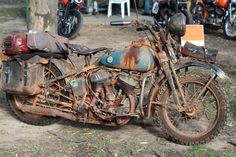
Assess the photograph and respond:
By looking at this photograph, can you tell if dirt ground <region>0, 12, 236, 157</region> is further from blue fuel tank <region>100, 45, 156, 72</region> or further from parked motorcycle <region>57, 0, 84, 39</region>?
parked motorcycle <region>57, 0, 84, 39</region>

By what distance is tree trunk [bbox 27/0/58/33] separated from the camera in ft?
24.9

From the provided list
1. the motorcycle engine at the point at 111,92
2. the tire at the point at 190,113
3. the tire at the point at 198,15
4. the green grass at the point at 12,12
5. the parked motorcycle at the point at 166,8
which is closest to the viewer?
the tire at the point at 190,113

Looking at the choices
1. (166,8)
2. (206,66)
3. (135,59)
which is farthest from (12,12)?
(206,66)

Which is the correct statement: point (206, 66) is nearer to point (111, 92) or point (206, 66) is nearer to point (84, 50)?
point (111, 92)

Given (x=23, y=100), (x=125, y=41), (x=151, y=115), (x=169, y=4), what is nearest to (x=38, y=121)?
(x=23, y=100)

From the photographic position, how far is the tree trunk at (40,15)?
299 inches

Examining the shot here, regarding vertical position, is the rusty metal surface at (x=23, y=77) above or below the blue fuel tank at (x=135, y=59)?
below

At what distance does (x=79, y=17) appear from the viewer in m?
11.1

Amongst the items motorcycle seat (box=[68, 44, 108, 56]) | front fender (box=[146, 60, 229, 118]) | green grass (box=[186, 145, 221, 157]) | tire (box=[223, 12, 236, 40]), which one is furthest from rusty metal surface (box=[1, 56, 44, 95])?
tire (box=[223, 12, 236, 40])

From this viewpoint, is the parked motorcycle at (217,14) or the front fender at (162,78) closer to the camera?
the front fender at (162,78)

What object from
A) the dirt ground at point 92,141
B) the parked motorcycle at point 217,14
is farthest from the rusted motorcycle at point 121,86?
the parked motorcycle at point 217,14

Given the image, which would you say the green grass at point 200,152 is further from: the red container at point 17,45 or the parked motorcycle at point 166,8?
the parked motorcycle at point 166,8

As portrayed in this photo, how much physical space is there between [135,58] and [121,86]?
0.33m

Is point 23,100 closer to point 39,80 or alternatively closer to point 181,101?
point 39,80
